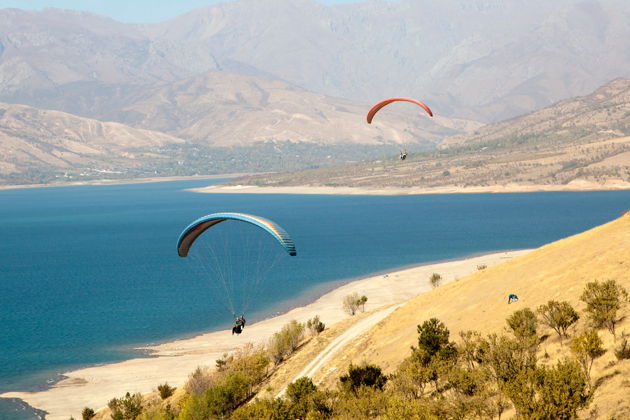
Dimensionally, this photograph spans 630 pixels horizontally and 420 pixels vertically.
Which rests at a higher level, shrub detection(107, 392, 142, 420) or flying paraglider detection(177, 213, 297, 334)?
flying paraglider detection(177, 213, 297, 334)

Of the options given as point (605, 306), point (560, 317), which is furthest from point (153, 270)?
point (605, 306)

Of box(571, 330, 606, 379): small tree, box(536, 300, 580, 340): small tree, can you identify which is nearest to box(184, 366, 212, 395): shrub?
box(536, 300, 580, 340): small tree

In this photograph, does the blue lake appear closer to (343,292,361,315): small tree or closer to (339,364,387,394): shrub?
(343,292,361,315): small tree

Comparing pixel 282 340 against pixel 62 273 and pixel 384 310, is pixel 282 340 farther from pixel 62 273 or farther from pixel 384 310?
pixel 62 273

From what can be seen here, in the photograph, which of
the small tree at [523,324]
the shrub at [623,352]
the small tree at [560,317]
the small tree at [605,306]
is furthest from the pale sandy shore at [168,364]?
the shrub at [623,352]

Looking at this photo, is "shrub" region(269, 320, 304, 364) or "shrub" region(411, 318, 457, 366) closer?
"shrub" region(411, 318, 457, 366)

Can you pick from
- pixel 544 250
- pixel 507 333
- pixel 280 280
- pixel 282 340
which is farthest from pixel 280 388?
pixel 280 280
